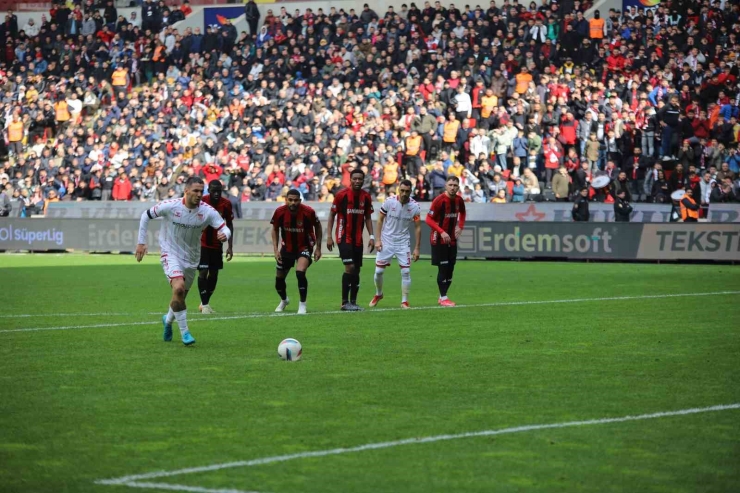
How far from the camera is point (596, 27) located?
3569cm

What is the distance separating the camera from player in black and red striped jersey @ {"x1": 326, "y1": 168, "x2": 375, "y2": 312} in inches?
683

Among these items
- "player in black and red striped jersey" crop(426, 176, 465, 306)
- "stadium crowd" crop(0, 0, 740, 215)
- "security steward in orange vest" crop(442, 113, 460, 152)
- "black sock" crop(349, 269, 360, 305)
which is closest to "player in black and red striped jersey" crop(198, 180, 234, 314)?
"black sock" crop(349, 269, 360, 305)

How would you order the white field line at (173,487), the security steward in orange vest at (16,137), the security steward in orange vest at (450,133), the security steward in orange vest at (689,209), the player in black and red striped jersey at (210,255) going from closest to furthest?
1. the white field line at (173,487)
2. the player in black and red striped jersey at (210,255)
3. the security steward in orange vest at (689,209)
4. the security steward in orange vest at (450,133)
5. the security steward in orange vest at (16,137)

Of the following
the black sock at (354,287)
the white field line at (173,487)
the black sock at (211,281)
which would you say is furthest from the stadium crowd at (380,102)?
the white field line at (173,487)

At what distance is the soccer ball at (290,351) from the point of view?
11398 millimetres

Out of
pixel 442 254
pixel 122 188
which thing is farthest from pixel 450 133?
pixel 442 254

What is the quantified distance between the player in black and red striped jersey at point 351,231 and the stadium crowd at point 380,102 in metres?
14.3

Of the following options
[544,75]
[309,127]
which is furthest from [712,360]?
[309,127]

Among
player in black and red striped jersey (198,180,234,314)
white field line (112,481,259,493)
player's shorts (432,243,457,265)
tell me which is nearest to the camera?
white field line (112,481,259,493)

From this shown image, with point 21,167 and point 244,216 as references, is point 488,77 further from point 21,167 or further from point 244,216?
point 21,167

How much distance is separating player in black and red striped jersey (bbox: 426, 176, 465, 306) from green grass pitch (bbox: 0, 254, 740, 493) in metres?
0.75

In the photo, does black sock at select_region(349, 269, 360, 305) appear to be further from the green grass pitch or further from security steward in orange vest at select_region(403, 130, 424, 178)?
security steward in orange vest at select_region(403, 130, 424, 178)

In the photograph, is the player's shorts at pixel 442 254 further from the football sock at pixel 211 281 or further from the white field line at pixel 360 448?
the white field line at pixel 360 448

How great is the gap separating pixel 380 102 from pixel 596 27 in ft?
23.7
